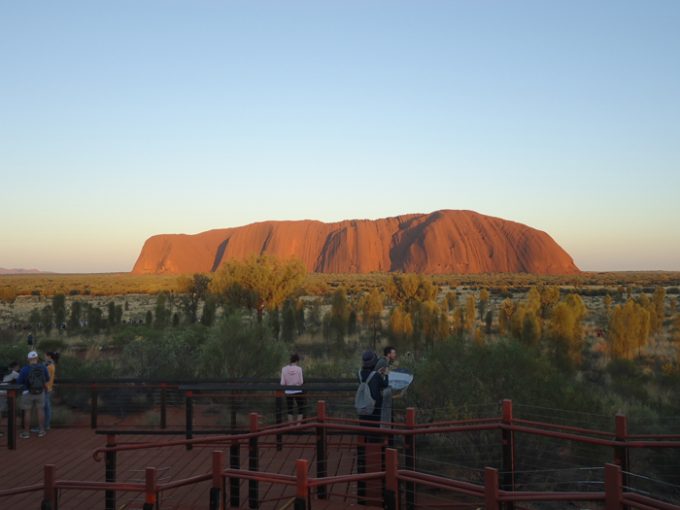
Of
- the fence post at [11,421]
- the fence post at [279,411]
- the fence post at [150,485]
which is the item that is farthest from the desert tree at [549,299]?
the fence post at [150,485]

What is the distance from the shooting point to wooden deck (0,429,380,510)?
7.29 m

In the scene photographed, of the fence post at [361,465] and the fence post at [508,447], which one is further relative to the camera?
the fence post at [361,465]

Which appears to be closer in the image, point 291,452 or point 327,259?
point 291,452

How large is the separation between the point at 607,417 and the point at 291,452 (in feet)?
16.4

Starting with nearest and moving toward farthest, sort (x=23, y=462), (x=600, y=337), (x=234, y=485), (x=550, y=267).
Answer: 1. (x=234, y=485)
2. (x=23, y=462)
3. (x=600, y=337)
4. (x=550, y=267)

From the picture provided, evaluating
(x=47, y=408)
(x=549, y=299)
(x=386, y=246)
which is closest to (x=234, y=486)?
(x=47, y=408)

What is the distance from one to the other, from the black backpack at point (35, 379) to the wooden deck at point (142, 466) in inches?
31.7

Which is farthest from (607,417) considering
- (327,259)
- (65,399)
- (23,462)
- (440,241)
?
(327,259)

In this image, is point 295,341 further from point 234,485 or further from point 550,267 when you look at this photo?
point 550,267

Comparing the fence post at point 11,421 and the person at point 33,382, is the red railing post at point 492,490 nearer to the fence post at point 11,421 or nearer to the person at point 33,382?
the fence post at point 11,421

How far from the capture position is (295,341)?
28.9 metres

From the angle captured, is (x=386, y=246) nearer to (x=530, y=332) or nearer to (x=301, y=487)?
(x=530, y=332)

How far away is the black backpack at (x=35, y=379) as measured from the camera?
10.2 meters

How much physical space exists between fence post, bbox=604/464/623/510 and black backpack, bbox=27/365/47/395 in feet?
29.0
